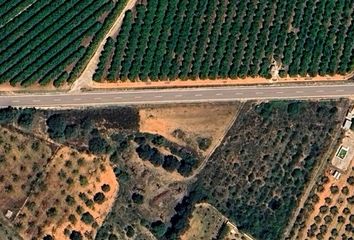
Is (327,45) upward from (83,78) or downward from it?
upward

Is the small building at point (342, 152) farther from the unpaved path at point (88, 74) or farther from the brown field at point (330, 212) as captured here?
the unpaved path at point (88, 74)

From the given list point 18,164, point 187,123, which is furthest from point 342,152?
point 18,164

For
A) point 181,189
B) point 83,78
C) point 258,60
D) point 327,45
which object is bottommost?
point 181,189

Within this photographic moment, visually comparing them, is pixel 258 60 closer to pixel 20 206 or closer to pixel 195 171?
pixel 195 171

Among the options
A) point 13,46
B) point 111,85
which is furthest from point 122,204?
point 13,46

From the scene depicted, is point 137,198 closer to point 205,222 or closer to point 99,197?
point 99,197

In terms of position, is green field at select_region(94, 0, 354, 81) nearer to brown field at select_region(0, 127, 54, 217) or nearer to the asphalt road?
the asphalt road
